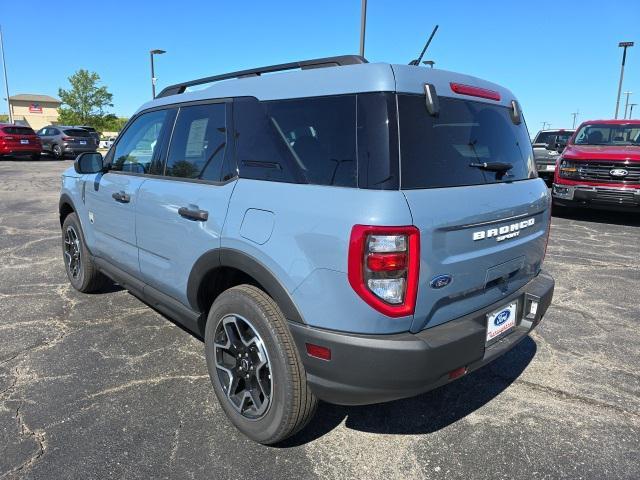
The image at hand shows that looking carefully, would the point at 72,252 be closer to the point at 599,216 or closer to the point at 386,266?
the point at 386,266

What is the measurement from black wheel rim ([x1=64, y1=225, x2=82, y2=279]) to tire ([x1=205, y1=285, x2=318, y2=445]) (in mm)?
2521

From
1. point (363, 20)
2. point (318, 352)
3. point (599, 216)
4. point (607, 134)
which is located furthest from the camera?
point (363, 20)

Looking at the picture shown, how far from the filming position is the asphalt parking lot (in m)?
2.30

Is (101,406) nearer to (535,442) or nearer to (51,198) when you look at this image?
(535,442)

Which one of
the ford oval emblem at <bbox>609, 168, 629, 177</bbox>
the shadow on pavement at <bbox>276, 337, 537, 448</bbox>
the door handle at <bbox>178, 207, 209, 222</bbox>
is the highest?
the ford oval emblem at <bbox>609, 168, 629, 177</bbox>

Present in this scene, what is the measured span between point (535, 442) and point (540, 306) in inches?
28.2

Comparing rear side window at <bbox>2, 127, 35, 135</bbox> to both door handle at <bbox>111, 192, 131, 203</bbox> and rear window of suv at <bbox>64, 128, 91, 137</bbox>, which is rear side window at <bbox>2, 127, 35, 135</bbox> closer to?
rear window of suv at <bbox>64, 128, 91, 137</bbox>

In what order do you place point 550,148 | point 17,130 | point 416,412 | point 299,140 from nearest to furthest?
point 299,140 < point 416,412 < point 550,148 < point 17,130

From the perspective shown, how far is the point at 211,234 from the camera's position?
8.30ft

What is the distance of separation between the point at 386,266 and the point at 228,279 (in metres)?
1.12

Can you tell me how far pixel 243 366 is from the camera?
2.47 m

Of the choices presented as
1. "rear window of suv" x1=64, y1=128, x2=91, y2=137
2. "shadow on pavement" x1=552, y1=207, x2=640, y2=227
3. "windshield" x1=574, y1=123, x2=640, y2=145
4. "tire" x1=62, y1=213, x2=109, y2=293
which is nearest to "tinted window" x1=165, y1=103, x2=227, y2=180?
"tire" x1=62, y1=213, x2=109, y2=293

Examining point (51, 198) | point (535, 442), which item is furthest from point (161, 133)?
point (51, 198)

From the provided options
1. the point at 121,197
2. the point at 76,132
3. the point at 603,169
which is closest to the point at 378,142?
the point at 121,197
